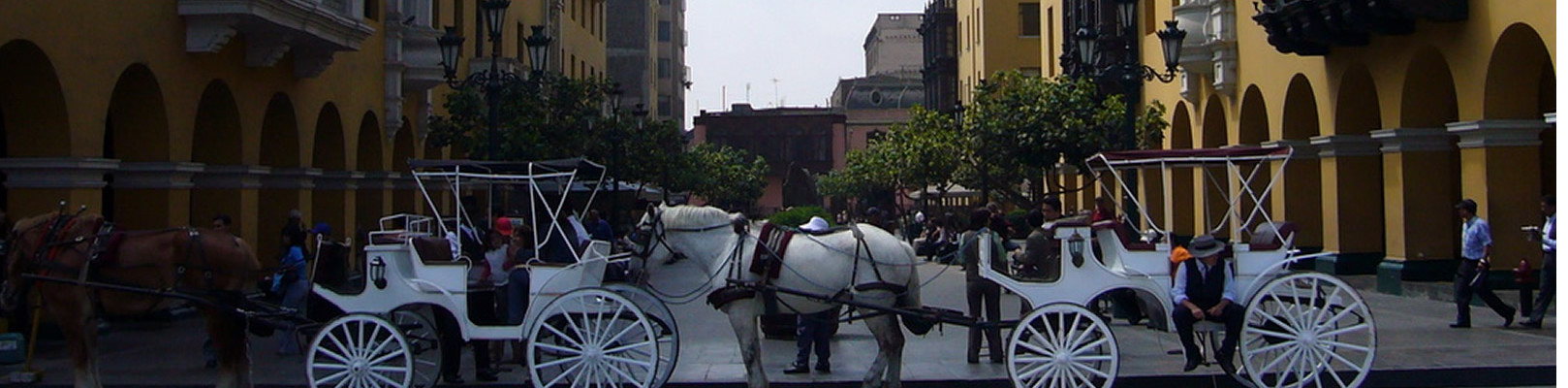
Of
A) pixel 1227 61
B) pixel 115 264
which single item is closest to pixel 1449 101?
pixel 1227 61

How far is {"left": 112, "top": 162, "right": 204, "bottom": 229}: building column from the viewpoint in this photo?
18.9 m

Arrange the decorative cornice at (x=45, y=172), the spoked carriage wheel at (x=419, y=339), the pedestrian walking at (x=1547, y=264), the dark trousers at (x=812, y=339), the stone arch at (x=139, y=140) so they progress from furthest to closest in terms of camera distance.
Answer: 1. the stone arch at (x=139, y=140)
2. the decorative cornice at (x=45, y=172)
3. the pedestrian walking at (x=1547, y=264)
4. the dark trousers at (x=812, y=339)
5. the spoked carriage wheel at (x=419, y=339)

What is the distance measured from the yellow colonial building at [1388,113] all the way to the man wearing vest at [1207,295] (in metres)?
0.96

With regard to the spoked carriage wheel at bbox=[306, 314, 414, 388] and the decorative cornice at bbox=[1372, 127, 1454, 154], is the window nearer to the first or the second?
the decorative cornice at bbox=[1372, 127, 1454, 154]

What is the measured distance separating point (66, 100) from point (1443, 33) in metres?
15.9

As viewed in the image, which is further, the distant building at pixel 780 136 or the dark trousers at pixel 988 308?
the distant building at pixel 780 136

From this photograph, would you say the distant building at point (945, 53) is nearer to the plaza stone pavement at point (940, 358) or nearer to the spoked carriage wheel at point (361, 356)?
the plaza stone pavement at point (940, 358)

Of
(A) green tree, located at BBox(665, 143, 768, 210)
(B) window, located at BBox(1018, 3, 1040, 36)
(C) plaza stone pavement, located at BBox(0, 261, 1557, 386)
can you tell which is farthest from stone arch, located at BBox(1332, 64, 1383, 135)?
(B) window, located at BBox(1018, 3, 1040, 36)

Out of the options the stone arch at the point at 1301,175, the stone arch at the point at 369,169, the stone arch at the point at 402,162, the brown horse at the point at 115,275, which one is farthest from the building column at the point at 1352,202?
the stone arch at the point at 402,162

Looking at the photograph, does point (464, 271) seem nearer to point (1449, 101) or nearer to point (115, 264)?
point (115, 264)

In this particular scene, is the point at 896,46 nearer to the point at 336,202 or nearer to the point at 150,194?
the point at 336,202

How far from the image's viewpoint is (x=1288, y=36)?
21.8 meters

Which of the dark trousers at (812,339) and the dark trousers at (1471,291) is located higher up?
the dark trousers at (1471,291)

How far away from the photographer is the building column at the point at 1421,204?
20.3 m
